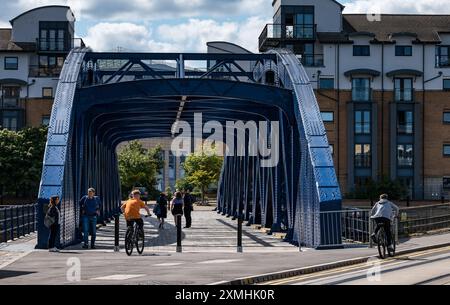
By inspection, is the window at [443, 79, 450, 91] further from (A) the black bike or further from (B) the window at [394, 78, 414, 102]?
(A) the black bike

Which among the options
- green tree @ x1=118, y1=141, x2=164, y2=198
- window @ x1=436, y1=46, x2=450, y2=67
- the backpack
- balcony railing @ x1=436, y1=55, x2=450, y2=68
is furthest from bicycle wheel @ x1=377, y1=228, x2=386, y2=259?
green tree @ x1=118, y1=141, x2=164, y2=198

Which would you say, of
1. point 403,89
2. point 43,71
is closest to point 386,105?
point 403,89

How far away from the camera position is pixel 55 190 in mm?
26969

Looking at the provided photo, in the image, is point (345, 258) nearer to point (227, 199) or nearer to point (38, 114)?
point (227, 199)

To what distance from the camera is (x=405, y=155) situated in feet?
267

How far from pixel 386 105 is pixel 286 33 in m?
10.3

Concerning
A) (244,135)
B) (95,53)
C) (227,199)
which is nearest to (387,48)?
(227,199)

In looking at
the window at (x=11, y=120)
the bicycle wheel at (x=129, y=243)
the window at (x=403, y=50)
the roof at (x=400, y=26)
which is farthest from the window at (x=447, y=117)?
the bicycle wheel at (x=129, y=243)

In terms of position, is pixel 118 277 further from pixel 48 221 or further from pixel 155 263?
pixel 48 221

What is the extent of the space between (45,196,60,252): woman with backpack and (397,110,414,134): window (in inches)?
2307

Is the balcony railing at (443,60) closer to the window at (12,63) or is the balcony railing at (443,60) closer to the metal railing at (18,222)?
the window at (12,63)

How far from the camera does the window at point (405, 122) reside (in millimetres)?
81500

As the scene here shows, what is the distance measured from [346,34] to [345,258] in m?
62.0

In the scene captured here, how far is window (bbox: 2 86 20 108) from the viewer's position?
82.5m
